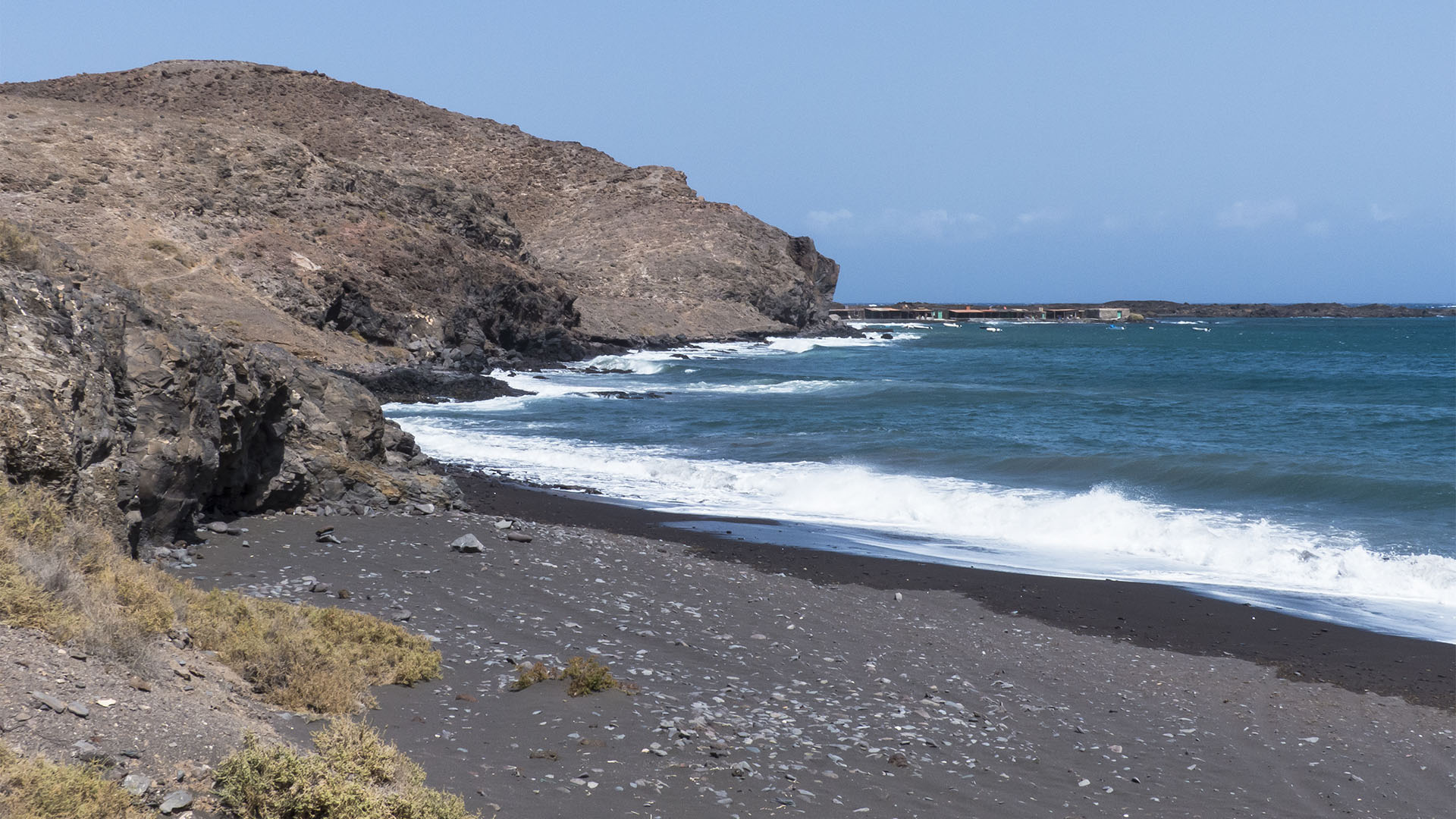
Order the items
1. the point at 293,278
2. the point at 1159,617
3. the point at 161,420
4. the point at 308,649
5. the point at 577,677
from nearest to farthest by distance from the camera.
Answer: the point at 308,649
the point at 577,677
the point at 161,420
the point at 1159,617
the point at 293,278

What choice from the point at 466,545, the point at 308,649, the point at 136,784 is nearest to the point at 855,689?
the point at 308,649

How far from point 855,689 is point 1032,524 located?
10346 millimetres

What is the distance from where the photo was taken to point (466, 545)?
428 inches

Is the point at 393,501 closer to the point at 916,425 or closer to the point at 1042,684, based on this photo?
the point at 1042,684

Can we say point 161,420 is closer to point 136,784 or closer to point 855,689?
point 136,784

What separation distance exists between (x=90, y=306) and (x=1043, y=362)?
64749mm

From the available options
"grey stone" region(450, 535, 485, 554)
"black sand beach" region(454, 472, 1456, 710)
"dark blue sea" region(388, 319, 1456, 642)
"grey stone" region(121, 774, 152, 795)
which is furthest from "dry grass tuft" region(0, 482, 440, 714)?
"dark blue sea" region(388, 319, 1456, 642)

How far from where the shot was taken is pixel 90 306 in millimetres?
8938

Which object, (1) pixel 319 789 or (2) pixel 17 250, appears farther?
(2) pixel 17 250

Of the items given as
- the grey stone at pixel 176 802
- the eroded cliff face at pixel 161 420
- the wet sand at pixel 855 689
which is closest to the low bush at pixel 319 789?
the grey stone at pixel 176 802

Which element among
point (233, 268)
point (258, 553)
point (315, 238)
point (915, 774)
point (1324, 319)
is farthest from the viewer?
point (1324, 319)

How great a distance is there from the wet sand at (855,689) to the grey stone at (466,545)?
179mm

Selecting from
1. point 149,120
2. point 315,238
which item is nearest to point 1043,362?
point 315,238

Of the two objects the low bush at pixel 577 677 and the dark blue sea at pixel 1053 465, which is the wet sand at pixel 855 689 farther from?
the dark blue sea at pixel 1053 465
